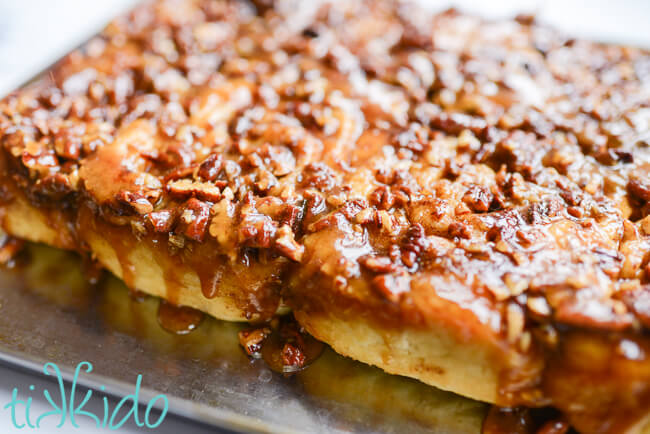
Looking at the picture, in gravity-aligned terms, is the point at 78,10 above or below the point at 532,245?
above

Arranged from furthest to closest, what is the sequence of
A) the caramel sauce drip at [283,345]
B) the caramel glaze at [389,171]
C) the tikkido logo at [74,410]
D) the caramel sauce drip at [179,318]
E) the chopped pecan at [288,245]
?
the caramel sauce drip at [179,318] → the caramel sauce drip at [283,345] → the tikkido logo at [74,410] → the chopped pecan at [288,245] → the caramel glaze at [389,171]

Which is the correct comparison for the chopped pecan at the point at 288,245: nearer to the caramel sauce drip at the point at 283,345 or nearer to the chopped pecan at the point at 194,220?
the chopped pecan at the point at 194,220

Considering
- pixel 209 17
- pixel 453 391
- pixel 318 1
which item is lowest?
pixel 453 391

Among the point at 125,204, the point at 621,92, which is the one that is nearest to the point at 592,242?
the point at 621,92

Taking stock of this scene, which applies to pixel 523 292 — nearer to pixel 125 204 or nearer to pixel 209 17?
pixel 125 204

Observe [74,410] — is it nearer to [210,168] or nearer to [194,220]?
[194,220]

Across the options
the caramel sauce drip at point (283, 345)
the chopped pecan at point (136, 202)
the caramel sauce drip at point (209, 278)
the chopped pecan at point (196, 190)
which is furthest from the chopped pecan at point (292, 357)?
the chopped pecan at point (136, 202)

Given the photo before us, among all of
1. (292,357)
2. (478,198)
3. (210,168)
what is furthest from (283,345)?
(478,198)
